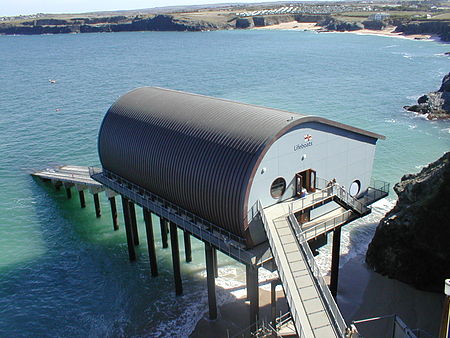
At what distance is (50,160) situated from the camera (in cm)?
5647

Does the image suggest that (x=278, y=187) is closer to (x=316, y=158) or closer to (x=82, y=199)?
(x=316, y=158)

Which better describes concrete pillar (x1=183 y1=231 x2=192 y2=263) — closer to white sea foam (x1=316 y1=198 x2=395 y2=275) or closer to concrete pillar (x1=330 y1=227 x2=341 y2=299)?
white sea foam (x1=316 y1=198 x2=395 y2=275)

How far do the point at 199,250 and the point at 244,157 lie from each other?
14.9m

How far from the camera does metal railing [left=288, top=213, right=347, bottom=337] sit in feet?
55.7

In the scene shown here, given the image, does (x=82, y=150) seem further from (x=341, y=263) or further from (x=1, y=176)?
(x=341, y=263)

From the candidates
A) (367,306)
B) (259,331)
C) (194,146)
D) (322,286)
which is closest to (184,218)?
(194,146)

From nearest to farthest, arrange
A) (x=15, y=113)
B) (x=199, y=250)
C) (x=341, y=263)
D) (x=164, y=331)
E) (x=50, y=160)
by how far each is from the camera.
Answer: (x=164, y=331), (x=341, y=263), (x=199, y=250), (x=50, y=160), (x=15, y=113)

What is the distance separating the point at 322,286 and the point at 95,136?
2100 inches

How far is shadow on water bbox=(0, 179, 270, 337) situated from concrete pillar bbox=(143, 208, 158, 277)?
0.75m

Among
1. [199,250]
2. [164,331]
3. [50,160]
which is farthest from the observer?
[50,160]

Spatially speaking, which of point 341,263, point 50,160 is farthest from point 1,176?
point 341,263

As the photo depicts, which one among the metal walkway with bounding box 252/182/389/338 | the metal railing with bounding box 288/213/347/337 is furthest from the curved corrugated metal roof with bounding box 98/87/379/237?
the metal railing with bounding box 288/213/347/337

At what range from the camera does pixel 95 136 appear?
66.3 m

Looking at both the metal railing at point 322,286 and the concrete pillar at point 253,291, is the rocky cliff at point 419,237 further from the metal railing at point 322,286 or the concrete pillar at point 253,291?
the concrete pillar at point 253,291
